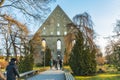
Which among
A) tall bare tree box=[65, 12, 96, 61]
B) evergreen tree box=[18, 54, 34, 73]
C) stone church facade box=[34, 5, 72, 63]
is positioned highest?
stone church facade box=[34, 5, 72, 63]

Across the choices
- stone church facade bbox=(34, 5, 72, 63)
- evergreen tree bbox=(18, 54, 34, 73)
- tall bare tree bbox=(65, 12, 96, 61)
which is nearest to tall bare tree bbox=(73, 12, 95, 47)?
tall bare tree bbox=(65, 12, 96, 61)

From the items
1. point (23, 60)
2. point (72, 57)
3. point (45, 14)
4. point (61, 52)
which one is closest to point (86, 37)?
point (72, 57)

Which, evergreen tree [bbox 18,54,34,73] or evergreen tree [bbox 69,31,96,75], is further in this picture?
evergreen tree [bbox 18,54,34,73]

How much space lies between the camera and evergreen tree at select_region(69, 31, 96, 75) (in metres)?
46.3

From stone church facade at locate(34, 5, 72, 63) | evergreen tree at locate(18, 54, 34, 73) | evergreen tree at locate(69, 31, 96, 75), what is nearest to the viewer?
evergreen tree at locate(69, 31, 96, 75)

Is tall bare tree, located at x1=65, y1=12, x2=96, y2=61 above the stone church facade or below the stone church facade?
below

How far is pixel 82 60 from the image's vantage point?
153ft

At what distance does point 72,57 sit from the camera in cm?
4812

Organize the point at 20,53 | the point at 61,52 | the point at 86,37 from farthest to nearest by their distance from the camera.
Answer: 1. the point at 61,52
2. the point at 20,53
3. the point at 86,37

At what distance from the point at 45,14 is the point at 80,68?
14724 mm

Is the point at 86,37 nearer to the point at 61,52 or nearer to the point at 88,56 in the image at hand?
the point at 88,56

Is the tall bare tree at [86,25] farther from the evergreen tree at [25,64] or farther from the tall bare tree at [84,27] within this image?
the evergreen tree at [25,64]

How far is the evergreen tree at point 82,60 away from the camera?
152 ft

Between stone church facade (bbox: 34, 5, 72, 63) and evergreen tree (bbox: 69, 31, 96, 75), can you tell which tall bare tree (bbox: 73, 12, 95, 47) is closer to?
evergreen tree (bbox: 69, 31, 96, 75)
